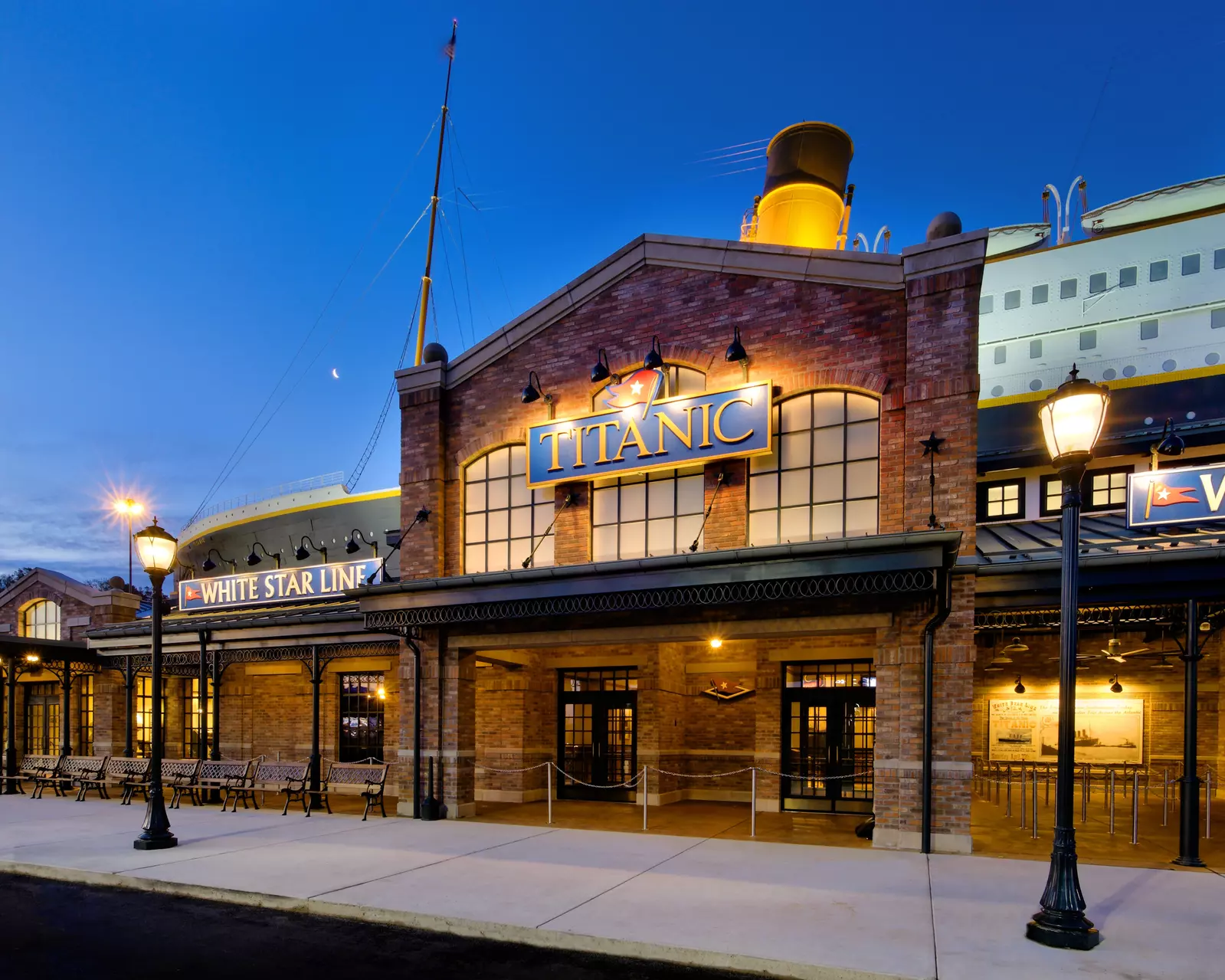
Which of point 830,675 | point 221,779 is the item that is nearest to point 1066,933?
point 830,675

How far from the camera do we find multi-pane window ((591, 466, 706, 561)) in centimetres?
1346

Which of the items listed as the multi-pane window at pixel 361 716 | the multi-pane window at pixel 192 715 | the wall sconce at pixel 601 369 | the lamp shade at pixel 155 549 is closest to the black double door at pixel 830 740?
the wall sconce at pixel 601 369

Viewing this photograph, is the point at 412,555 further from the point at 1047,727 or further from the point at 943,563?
the point at 1047,727

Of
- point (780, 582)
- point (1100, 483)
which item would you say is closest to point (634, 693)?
point (780, 582)

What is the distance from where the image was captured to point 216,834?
12.6m

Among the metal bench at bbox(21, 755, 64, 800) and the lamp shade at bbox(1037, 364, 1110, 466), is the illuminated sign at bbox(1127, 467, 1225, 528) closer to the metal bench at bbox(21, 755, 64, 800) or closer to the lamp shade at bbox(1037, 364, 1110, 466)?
the lamp shade at bbox(1037, 364, 1110, 466)

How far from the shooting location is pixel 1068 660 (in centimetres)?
718

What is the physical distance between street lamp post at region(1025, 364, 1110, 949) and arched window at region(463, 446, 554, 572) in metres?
8.95

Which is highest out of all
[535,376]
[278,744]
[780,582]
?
[535,376]

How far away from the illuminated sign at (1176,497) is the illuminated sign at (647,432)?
213 inches

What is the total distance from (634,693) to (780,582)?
7.07m

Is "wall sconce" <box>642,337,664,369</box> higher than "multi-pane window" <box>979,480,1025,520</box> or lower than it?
higher

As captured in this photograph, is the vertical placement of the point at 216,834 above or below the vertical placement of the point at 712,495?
below

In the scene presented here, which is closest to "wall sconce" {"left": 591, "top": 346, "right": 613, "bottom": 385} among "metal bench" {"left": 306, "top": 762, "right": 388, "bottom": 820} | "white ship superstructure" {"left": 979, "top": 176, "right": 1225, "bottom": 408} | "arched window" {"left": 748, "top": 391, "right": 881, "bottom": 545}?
"arched window" {"left": 748, "top": 391, "right": 881, "bottom": 545}
